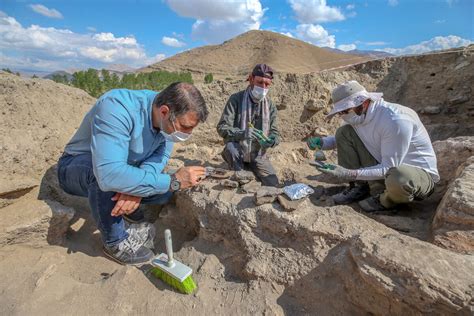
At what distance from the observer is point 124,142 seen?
2033 mm

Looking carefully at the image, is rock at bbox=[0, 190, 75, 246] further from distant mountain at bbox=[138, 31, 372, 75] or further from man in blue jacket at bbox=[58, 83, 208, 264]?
distant mountain at bbox=[138, 31, 372, 75]

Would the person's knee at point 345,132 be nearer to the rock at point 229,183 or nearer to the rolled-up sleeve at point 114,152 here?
the rock at point 229,183

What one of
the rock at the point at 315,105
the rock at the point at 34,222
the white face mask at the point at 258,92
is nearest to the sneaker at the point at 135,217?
the rock at the point at 34,222

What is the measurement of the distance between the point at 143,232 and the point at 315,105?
151 inches

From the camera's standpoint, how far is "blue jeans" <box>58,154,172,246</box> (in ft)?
7.15

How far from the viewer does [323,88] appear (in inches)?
209

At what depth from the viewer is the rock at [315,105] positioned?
16.7 ft

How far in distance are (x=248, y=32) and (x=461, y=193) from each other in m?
73.8

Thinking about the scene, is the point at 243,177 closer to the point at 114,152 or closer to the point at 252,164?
the point at 114,152

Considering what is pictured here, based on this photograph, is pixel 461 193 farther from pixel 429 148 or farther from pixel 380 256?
pixel 380 256

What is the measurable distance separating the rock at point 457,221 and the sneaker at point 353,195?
706mm

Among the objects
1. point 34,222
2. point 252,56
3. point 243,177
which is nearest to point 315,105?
point 243,177

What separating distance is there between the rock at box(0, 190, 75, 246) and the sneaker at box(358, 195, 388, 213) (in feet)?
8.66

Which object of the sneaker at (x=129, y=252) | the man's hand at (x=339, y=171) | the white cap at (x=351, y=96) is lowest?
the sneaker at (x=129, y=252)
